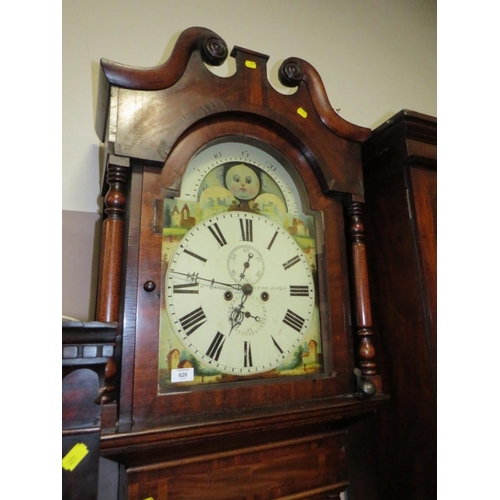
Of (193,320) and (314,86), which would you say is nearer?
(193,320)

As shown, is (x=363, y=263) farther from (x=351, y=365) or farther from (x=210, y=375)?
(x=210, y=375)

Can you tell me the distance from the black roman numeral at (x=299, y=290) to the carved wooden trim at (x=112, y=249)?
0.37 m

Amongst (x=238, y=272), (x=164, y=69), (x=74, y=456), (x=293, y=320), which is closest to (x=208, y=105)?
(x=164, y=69)

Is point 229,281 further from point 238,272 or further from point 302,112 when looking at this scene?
point 302,112

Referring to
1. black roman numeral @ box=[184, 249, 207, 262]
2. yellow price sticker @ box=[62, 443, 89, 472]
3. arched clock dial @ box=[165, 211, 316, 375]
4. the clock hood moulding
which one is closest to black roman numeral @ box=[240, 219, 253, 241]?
arched clock dial @ box=[165, 211, 316, 375]

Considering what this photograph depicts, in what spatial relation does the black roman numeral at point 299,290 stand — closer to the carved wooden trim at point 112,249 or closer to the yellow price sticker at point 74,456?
the carved wooden trim at point 112,249

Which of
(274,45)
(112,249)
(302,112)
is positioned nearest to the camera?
(112,249)

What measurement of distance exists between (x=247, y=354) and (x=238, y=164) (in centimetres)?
42

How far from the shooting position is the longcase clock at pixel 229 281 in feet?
2.20

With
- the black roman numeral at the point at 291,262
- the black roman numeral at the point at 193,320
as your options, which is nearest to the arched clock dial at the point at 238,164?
the black roman numeral at the point at 291,262

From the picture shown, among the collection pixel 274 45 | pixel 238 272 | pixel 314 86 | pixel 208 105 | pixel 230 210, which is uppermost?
pixel 274 45

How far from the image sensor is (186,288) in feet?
2.43
